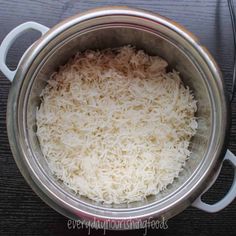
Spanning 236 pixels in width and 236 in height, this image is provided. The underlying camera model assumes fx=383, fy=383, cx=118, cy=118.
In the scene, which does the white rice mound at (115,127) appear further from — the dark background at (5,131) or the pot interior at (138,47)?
the dark background at (5,131)

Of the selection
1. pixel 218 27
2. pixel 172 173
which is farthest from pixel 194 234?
pixel 218 27

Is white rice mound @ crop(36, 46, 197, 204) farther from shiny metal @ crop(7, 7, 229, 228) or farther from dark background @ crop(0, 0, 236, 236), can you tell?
dark background @ crop(0, 0, 236, 236)

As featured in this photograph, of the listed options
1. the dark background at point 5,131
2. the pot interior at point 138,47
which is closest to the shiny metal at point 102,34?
the pot interior at point 138,47

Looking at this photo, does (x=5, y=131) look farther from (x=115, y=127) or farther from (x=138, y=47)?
(x=138, y=47)

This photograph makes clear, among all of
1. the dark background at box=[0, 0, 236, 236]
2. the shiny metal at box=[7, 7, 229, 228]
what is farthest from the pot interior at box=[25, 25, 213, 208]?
the dark background at box=[0, 0, 236, 236]

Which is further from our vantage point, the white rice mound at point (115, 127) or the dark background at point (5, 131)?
the dark background at point (5, 131)

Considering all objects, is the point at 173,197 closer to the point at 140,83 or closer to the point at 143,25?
the point at 140,83
